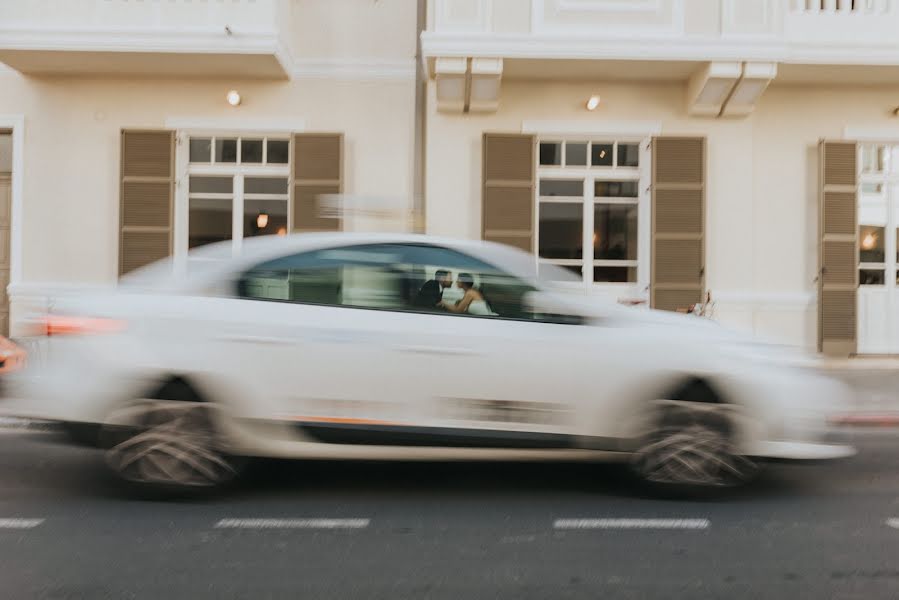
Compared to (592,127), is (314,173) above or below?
below

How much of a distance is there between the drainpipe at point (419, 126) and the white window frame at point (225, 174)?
1769mm

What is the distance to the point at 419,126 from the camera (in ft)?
42.2

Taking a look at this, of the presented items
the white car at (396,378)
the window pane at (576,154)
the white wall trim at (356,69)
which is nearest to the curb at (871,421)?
the white car at (396,378)

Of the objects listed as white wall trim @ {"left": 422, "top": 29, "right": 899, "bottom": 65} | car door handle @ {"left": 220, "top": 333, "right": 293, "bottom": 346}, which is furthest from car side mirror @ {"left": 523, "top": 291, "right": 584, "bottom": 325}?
white wall trim @ {"left": 422, "top": 29, "right": 899, "bottom": 65}

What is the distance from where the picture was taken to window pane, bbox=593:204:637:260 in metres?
13.1

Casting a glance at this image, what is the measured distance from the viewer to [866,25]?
12062mm

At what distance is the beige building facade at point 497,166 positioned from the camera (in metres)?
12.6

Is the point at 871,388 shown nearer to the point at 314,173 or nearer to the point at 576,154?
the point at 576,154

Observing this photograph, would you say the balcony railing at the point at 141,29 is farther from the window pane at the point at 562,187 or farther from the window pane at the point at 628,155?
the window pane at the point at 628,155

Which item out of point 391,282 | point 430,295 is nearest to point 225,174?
point 391,282

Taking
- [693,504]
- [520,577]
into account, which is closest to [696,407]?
[693,504]

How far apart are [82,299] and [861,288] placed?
11.1 m

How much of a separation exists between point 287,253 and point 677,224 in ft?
27.0

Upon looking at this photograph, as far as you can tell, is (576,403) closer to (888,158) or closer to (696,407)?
(696,407)
